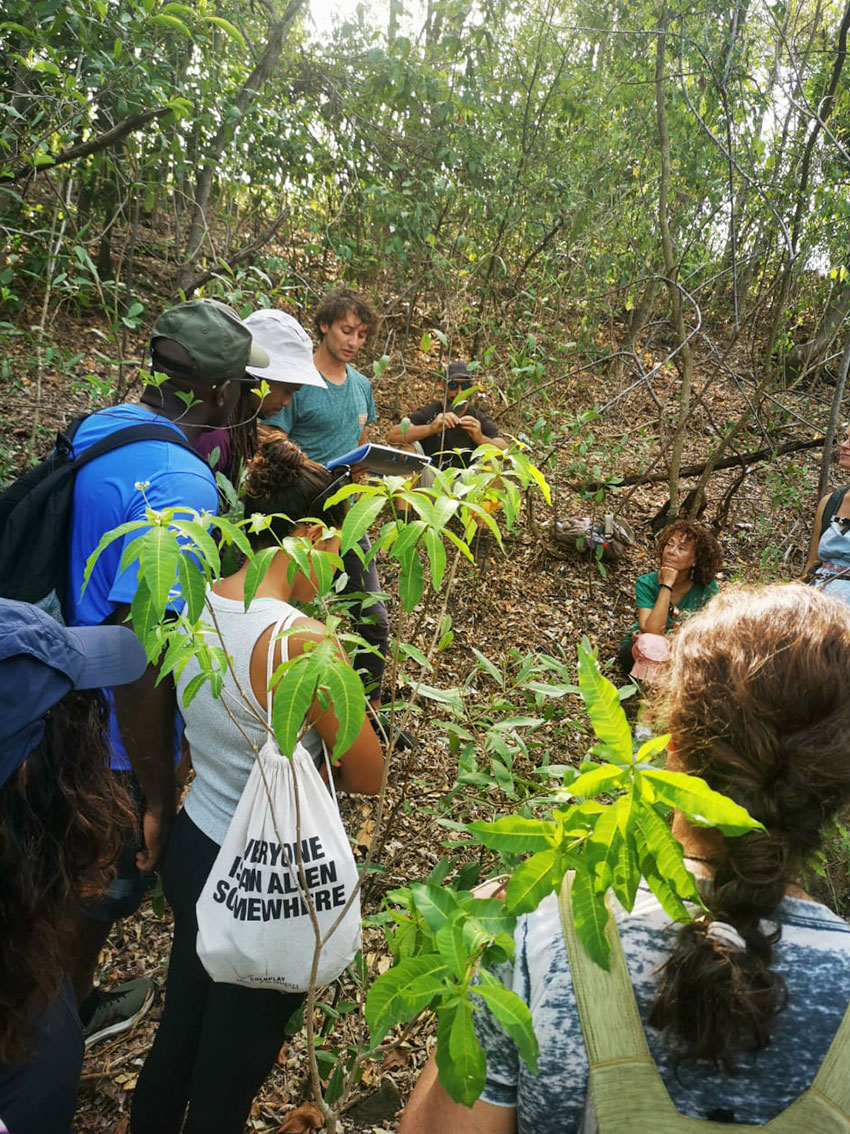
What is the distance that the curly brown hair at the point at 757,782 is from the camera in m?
0.84

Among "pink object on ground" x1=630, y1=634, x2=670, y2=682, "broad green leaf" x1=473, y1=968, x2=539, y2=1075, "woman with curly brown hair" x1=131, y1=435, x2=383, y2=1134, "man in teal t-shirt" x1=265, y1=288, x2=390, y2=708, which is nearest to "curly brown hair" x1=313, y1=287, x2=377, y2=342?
"man in teal t-shirt" x1=265, y1=288, x2=390, y2=708

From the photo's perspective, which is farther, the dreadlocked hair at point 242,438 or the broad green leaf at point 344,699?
the dreadlocked hair at point 242,438

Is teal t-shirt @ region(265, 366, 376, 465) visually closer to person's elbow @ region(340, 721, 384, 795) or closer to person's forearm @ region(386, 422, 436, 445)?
person's forearm @ region(386, 422, 436, 445)

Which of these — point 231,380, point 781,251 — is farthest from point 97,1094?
point 781,251

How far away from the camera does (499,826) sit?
869 mm

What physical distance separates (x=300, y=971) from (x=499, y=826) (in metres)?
0.90

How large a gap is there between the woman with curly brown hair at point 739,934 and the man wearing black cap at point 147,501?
1167mm

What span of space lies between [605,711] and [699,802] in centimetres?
14

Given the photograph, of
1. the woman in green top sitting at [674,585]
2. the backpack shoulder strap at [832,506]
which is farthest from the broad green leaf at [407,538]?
the backpack shoulder strap at [832,506]

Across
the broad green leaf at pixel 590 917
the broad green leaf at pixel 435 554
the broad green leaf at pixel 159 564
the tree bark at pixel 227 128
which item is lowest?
the broad green leaf at pixel 590 917

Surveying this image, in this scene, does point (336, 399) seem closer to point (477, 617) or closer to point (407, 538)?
point (477, 617)

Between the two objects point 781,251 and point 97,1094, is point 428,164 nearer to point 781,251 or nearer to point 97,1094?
point 781,251

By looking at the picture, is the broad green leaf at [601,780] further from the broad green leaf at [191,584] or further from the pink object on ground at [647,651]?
the pink object on ground at [647,651]

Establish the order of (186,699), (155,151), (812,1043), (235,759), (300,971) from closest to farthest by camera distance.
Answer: (812,1043) → (186,699) → (300,971) → (235,759) → (155,151)
